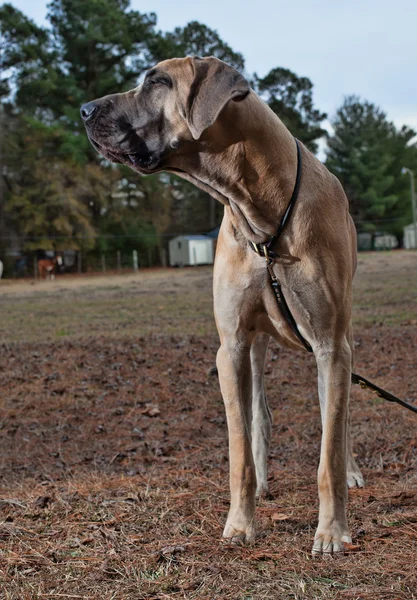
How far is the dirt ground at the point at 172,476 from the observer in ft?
9.87

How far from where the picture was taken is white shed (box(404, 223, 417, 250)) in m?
62.2

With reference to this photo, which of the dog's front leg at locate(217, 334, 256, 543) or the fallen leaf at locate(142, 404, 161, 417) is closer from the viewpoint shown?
the dog's front leg at locate(217, 334, 256, 543)

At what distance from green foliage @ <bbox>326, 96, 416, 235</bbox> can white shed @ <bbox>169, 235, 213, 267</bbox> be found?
16.2 metres

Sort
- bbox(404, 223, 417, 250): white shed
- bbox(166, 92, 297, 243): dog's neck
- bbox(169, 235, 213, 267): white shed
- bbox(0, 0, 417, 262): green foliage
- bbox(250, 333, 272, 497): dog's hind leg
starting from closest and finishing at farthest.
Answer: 1. bbox(166, 92, 297, 243): dog's neck
2. bbox(250, 333, 272, 497): dog's hind leg
3. bbox(0, 0, 417, 262): green foliage
4. bbox(169, 235, 213, 267): white shed
5. bbox(404, 223, 417, 250): white shed

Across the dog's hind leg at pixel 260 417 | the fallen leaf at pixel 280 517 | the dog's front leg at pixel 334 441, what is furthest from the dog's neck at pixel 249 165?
the fallen leaf at pixel 280 517

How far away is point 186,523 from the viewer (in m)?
3.69

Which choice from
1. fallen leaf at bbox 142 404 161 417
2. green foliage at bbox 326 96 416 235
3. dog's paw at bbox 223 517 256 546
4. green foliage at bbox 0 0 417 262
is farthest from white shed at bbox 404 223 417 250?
dog's paw at bbox 223 517 256 546

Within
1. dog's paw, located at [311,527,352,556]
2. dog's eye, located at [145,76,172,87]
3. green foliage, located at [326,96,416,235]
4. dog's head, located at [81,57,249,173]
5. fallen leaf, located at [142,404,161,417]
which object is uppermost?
green foliage, located at [326,96,416,235]

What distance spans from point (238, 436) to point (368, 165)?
62.8 m

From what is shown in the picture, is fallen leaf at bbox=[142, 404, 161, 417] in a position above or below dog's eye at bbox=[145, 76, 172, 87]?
below

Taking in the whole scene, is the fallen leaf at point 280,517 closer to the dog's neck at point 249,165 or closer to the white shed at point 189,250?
the dog's neck at point 249,165

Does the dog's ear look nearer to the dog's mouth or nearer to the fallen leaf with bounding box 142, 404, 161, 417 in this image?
the dog's mouth

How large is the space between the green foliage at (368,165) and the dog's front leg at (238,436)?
195 ft

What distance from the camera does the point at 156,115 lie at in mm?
3246
